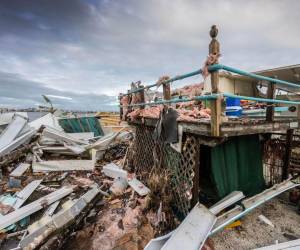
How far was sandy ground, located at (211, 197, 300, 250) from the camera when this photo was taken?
3012mm

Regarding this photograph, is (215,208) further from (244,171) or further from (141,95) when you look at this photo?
(141,95)

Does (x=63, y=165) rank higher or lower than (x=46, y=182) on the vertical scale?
higher

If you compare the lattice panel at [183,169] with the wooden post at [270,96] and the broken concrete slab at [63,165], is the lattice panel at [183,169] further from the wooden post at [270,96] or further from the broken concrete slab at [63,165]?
the broken concrete slab at [63,165]

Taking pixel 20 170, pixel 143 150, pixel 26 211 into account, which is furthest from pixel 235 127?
pixel 20 170

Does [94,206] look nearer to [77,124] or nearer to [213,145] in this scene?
[213,145]

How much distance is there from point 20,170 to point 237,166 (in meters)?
6.26

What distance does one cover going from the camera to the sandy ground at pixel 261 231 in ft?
9.88

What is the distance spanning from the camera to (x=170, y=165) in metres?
3.80

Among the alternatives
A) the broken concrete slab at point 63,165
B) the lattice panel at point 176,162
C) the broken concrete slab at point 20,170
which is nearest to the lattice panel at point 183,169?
the lattice panel at point 176,162

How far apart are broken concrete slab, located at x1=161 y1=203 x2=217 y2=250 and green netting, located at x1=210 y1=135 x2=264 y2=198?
75 centimetres

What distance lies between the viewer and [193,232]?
2508 millimetres

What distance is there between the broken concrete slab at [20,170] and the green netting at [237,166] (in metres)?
5.65

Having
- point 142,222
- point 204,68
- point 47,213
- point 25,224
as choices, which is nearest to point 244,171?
point 142,222

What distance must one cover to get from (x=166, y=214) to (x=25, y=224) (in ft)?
9.22
